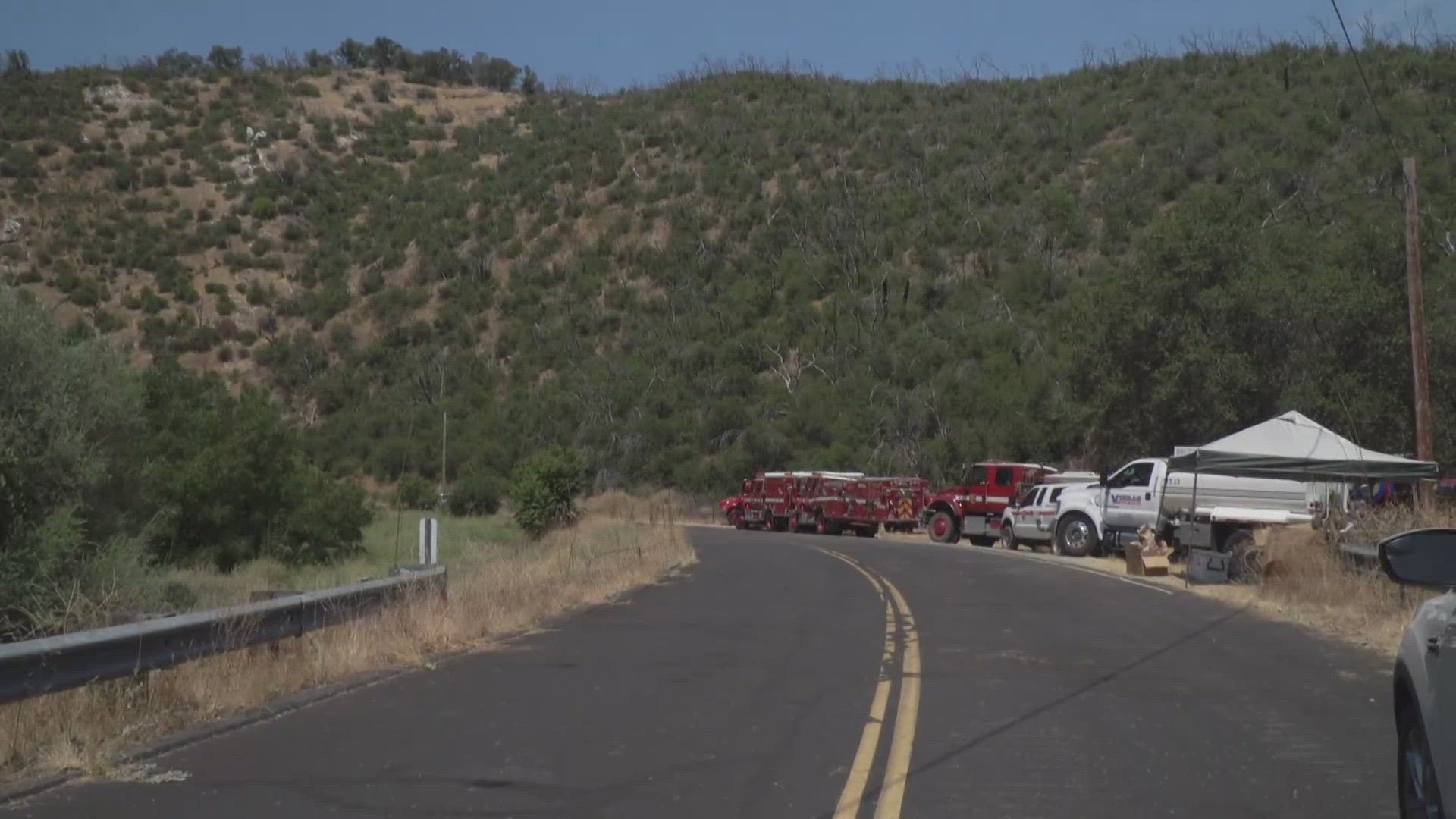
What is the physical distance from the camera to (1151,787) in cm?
877

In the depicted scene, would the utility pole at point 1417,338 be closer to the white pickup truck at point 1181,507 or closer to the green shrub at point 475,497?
the white pickup truck at point 1181,507

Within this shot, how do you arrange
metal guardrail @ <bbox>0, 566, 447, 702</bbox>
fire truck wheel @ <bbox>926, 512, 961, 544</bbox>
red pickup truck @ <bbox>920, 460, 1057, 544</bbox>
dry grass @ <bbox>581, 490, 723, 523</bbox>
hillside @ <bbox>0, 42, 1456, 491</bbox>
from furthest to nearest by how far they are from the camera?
dry grass @ <bbox>581, 490, 723, 523</bbox>, hillside @ <bbox>0, 42, 1456, 491</bbox>, fire truck wheel @ <bbox>926, 512, 961, 544</bbox>, red pickup truck @ <bbox>920, 460, 1057, 544</bbox>, metal guardrail @ <bbox>0, 566, 447, 702</bbox>

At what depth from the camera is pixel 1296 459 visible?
85.9 feet

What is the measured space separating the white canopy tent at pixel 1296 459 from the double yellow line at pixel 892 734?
410 inches

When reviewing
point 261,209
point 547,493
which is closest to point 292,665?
point 547,493

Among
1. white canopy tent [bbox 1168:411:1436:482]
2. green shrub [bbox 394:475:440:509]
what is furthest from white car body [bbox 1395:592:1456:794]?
green shrub [bbox 394:475:440:509]

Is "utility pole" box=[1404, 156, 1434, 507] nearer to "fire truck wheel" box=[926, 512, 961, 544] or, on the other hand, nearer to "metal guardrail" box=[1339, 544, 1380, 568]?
"metal guardrail" box=[1339, 544, 1380, 568]

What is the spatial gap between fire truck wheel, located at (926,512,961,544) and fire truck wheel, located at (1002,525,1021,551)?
4.80 m

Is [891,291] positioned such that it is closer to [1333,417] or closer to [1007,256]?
[1007,256]

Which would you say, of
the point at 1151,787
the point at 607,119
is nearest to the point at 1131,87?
the point at 607,119

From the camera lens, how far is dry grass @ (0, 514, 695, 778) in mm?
9406

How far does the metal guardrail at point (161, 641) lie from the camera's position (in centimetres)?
891

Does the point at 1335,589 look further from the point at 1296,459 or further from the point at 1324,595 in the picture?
the point at 1296,459

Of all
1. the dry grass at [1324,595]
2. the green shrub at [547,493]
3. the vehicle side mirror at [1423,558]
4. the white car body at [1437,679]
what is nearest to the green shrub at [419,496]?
the green shrub at [547,493]
